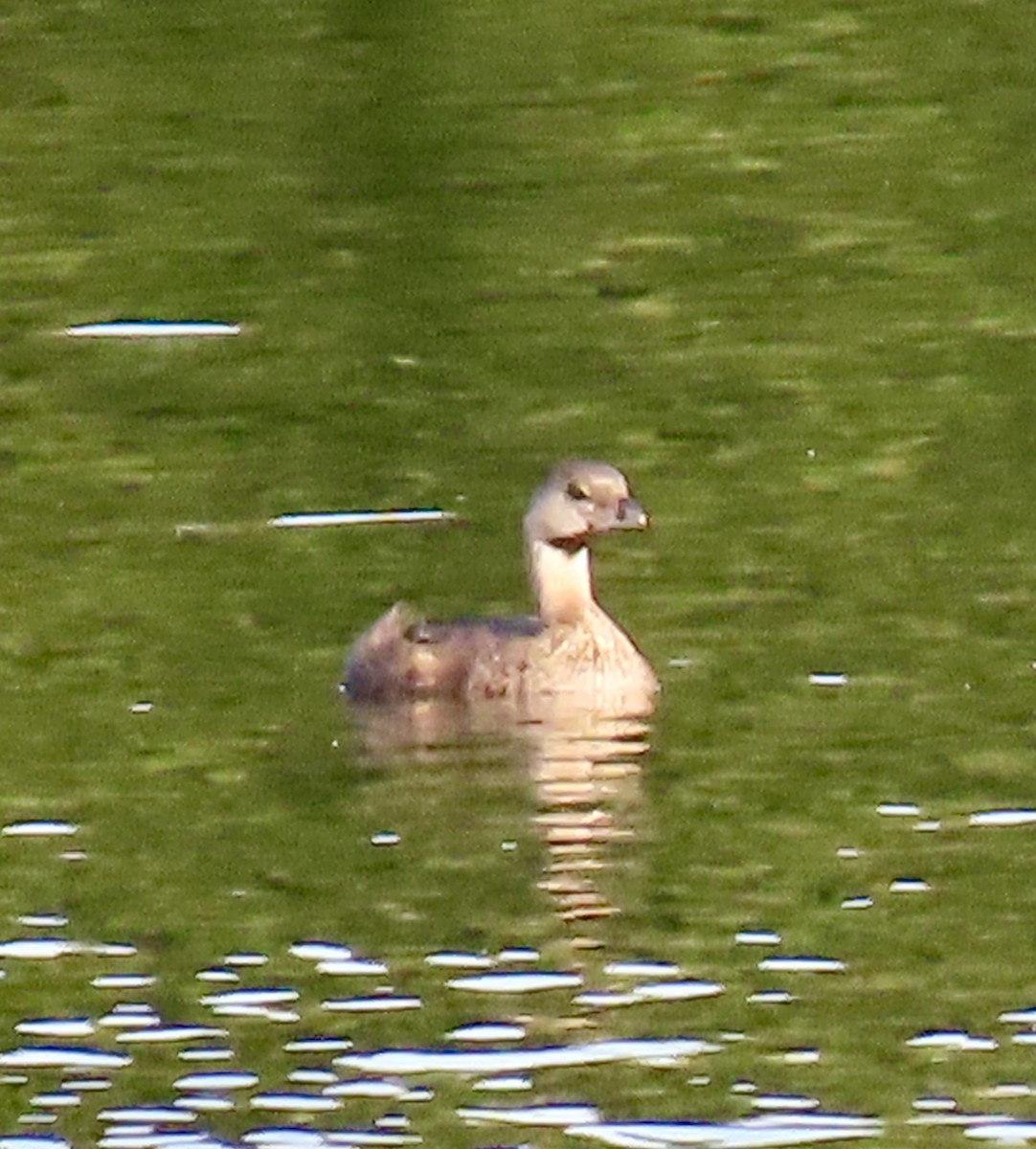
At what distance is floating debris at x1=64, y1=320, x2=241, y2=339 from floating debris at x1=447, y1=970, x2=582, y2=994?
963cm

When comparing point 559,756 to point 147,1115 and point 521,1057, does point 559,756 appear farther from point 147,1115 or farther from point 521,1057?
point 147,1115

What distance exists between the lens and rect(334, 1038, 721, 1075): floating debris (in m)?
11.5

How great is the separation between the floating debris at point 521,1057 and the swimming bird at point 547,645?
3873mm

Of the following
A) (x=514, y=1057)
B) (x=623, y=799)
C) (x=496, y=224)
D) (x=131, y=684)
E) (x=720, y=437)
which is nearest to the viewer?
(x=514, y=1057)

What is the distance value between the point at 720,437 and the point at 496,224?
5027 mm

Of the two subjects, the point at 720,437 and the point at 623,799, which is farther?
the point at 720,437

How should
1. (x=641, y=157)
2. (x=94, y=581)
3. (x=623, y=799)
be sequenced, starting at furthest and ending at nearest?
(x=641, y=157), (x=94, y=581), (x=623, y=799)

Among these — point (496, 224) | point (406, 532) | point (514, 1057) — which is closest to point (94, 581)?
point (406, 532)

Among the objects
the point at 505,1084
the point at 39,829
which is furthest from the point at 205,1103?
the point at 39,829

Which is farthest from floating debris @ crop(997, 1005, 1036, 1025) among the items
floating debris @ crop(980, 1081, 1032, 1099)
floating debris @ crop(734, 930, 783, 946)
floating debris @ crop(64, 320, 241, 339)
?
floating debris @ crop(64, 320, 241, 339)

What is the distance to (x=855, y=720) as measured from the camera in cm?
1475

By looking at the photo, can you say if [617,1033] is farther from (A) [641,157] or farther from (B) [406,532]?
(A) [641,157]

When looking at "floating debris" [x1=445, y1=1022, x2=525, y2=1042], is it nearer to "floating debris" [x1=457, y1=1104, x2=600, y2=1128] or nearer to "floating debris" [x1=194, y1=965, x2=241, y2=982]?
"floating debris" [x1=457, y1=1104, x2=600, y2=1128]

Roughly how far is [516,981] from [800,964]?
2.51 feet
